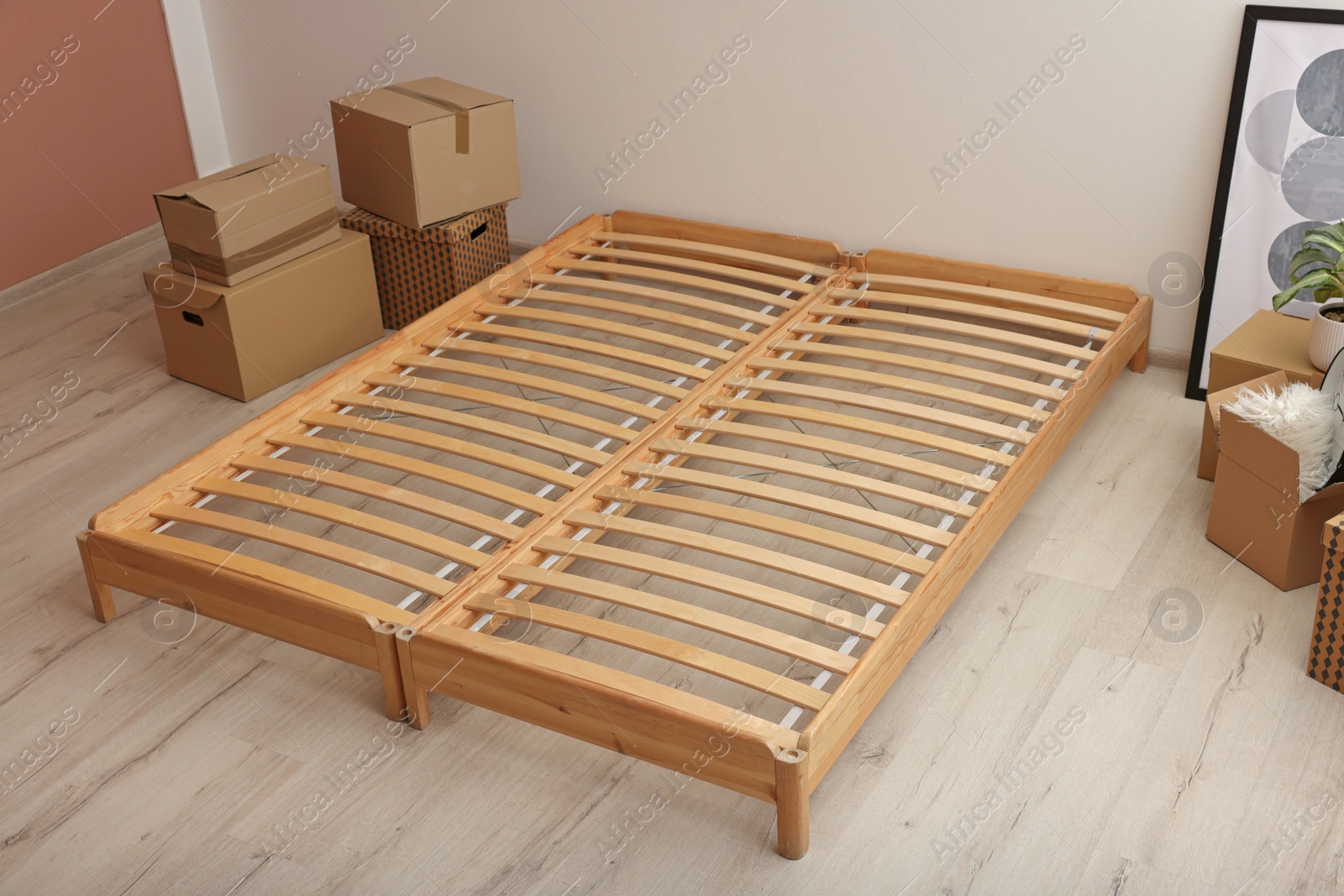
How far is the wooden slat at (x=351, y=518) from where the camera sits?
233 cm

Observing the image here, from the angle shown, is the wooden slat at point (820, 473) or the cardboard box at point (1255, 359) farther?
the cardboard box at point (1255, 359)

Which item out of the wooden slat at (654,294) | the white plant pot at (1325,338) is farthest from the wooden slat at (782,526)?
the white plant pot at (1325,338)

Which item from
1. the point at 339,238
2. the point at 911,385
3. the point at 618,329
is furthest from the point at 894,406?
the point at 339,238

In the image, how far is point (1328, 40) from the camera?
264 centimetres

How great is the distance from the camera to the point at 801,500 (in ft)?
7.85

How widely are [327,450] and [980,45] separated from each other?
180 centimetres

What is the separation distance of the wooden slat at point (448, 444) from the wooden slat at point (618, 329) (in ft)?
1.60

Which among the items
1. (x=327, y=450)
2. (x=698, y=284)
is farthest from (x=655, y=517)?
(x=698, y=284)

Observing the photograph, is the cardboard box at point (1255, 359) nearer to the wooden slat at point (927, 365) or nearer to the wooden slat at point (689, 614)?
the wooden slat at point (927, 365)

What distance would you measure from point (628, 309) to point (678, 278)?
10.0 inches

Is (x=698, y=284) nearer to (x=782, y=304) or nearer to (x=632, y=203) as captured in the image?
(x=782, y=304)

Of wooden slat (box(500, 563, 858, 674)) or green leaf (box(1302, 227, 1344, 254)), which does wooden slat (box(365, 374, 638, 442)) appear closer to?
wooden slat (box(500, 563, 858, 674))

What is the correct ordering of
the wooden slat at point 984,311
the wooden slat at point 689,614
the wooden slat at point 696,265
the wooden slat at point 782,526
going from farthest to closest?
the wooden slat at point 696,265 < the wooden slat at point 984,311 < the wooden slat at point 782,526 < the wooden slat at point 689,614

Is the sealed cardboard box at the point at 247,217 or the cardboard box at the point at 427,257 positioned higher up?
the sealed cardboard box at the point at 247,217
